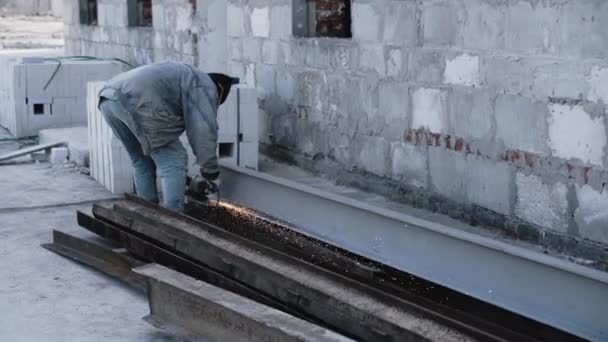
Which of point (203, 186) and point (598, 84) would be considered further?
point (203, 186)

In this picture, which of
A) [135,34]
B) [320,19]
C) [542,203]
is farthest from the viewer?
[135,34]

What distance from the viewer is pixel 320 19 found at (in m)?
9.31

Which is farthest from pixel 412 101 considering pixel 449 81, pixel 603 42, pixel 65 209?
pixel 65 209

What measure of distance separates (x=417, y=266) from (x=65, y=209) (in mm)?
3394

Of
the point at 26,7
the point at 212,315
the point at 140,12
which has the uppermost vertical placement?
the point at 26,7

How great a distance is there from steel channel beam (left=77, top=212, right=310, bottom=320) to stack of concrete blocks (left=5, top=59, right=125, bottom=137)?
4.61 meters

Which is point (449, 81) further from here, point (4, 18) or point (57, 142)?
point (4, 18)

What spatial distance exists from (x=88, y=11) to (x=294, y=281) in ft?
37.5

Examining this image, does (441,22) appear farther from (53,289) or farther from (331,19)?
(53,289)

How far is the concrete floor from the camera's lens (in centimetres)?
514

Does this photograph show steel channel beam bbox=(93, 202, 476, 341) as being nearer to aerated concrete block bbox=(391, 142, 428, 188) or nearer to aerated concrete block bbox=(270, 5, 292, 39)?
aerated concrete block bbox=(391, 142, 428, 188)

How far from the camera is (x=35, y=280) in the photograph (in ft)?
19.8

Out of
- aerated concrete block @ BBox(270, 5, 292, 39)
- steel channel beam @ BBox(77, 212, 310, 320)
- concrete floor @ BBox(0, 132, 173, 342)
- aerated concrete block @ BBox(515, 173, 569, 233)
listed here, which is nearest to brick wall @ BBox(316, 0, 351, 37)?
aerated concrete block @ BBox(270, 5, 292, 39)

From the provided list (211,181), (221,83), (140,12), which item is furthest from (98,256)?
(140,12)
